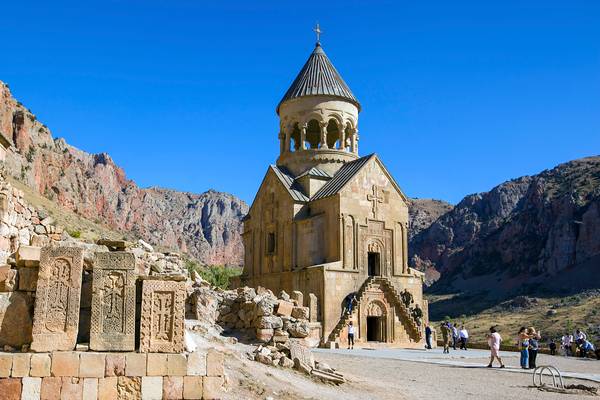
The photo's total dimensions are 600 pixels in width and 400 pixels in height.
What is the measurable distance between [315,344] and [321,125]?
1066cm

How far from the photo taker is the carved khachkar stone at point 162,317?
810 cm

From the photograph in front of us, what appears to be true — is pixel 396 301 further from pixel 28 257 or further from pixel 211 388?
pixel 28 257

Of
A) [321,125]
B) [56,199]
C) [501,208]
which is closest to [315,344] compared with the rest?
[321,125]

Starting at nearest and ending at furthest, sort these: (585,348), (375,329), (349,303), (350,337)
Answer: (585,348) → (350,337) → (349,303) → (375,329)

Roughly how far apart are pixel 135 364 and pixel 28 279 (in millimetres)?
1812

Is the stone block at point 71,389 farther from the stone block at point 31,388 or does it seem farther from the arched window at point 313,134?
the arched window at point 313,134

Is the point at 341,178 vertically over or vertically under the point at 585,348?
over

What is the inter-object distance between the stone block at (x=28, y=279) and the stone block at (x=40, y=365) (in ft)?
3.01

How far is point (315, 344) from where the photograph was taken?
22.8 metres

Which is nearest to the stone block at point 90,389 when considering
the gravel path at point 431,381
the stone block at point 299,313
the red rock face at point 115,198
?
the gravel path at point 431,381

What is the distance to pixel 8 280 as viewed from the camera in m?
8.11

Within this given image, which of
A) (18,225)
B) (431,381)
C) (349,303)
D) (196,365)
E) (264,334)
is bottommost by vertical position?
(431,381)

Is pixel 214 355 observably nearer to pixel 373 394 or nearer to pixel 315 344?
pixel 373 394

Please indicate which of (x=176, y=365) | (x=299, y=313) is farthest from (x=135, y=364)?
(x=299, y=313)
